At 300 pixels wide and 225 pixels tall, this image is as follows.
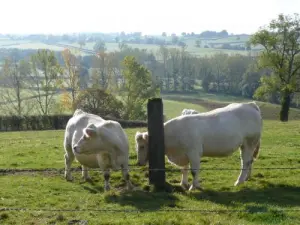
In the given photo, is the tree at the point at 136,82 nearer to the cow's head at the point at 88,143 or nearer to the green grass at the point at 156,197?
the green grass at the point at 156,197

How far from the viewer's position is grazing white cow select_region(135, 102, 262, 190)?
13.9m

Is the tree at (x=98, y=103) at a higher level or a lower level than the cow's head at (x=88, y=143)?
lower

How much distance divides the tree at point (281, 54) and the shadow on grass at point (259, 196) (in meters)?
40.4

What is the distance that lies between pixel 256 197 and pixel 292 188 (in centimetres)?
159

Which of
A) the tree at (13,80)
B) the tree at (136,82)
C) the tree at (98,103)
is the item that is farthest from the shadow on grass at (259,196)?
the tree at (13,80)

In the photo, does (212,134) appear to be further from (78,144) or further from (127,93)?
(127,93)

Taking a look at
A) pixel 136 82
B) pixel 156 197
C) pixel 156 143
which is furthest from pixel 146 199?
pixel 136 82

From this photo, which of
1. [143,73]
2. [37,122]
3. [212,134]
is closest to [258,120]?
[212,134]

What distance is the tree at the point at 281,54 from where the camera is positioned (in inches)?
2060

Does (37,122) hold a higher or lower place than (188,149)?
lower

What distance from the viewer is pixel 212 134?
14141mm

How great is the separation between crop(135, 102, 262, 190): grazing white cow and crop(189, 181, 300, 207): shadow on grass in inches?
38.0

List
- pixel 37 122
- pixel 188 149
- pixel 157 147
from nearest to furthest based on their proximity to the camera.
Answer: pixel 157 147, pixel 188 149, pixel 37 122

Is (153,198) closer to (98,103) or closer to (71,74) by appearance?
(98,103)
